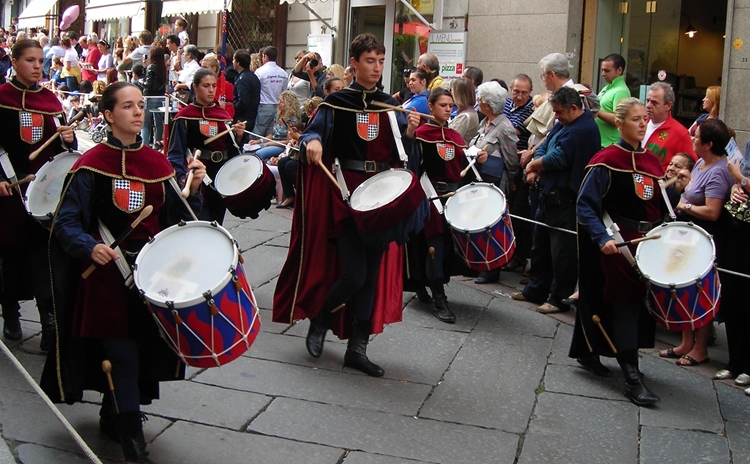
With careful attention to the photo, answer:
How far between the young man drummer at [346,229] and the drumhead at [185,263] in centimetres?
124

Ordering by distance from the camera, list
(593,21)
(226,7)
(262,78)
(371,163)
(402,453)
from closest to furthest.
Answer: (402,453)
(371,163)
(593,21)
(262,78)
(226,7)

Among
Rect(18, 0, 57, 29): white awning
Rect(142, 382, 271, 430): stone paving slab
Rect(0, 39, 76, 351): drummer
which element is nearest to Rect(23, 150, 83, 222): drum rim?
Rect(0, 39, 76, 351): drummer

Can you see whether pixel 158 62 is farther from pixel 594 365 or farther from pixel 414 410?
pixel 414 410

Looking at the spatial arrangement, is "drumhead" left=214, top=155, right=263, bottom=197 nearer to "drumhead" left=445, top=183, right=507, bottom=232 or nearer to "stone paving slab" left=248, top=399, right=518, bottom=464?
"drumhead" left=445, top=183, right=507, bottom=232

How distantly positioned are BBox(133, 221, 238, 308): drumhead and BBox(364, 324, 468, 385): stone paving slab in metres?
1.83

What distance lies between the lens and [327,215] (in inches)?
213

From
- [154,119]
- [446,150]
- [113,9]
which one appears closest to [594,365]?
[446,150]

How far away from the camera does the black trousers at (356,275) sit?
Result: 5238 mm

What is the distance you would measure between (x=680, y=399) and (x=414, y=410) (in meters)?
1.59

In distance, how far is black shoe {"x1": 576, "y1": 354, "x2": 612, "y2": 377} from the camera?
5562 mm

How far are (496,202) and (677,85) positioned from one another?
4.42m

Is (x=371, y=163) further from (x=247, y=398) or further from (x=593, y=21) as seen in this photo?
(x=593, y=21)

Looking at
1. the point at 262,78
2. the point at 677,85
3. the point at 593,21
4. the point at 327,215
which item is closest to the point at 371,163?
the point at 327,215

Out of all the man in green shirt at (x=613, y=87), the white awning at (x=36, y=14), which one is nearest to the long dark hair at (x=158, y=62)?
the man in green shirt at (x=613, y=87)
